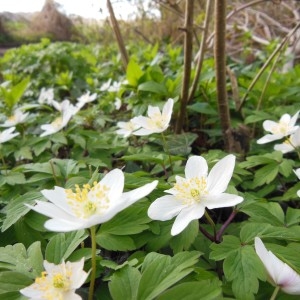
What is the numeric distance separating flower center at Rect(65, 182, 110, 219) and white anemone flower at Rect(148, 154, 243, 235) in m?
0.11

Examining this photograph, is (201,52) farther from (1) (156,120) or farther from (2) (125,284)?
(2) (125,284)

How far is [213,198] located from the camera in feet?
2.88

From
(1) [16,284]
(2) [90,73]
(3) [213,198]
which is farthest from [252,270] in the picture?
(2) [90,73]

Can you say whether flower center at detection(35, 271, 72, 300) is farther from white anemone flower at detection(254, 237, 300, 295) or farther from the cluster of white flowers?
the cluster of white flowers

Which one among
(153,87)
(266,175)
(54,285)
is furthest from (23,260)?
(153,87)

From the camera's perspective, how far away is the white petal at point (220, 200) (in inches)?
32.1

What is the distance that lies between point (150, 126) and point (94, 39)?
542cm

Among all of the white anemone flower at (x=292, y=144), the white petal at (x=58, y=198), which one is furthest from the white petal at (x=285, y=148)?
the white petal at (x=58, y=198)

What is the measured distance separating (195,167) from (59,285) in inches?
18.4

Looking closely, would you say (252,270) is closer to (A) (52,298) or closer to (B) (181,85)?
(A) (52,298)

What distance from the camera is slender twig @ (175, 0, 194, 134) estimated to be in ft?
5.43

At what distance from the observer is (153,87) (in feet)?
6.11

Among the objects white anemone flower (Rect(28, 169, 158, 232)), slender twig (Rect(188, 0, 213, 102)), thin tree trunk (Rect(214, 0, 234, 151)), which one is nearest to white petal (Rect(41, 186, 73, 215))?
white anemone flower (Rect(28, 169, 158, 232))

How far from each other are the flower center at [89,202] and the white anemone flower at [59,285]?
128 mm
